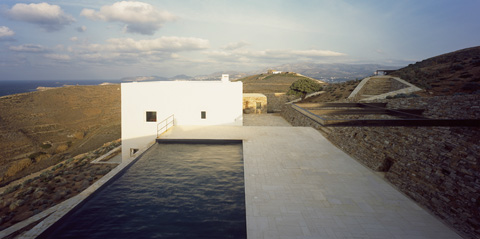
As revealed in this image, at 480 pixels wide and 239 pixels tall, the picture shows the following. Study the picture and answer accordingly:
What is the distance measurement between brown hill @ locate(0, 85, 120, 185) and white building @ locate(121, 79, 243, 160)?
32.2 feet

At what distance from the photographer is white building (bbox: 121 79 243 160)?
13.5m

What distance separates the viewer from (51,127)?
2858 cm

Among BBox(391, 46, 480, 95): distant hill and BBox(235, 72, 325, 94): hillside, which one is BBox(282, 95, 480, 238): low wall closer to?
BBox(391, 46, 480, 95): distant hill

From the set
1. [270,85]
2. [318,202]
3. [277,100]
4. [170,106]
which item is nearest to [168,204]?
[318,202]

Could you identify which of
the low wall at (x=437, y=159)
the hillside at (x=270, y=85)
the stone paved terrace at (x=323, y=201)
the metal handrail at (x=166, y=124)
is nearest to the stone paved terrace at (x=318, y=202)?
the stone paved terrace at (x=323, y=201)

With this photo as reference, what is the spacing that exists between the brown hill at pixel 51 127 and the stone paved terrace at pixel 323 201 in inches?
719

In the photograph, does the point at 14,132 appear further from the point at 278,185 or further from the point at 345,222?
the point at 345,222

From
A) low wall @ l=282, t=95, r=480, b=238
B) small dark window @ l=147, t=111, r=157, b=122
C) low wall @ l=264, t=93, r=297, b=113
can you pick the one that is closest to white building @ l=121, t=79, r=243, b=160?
small dark window @ l=147, t=111, r=157, b=122

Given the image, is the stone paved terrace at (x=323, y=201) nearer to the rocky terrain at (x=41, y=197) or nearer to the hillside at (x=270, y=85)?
the rocky terrain at (x=41, y=197)

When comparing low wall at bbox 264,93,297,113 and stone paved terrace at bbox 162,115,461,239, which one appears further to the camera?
low wall at bbox 264,93,297,113

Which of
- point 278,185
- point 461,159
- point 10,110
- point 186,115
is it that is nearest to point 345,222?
point 278,185

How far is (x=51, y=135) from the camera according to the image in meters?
26.5

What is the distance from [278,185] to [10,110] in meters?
41.6

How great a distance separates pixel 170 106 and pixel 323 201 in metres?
10.7
